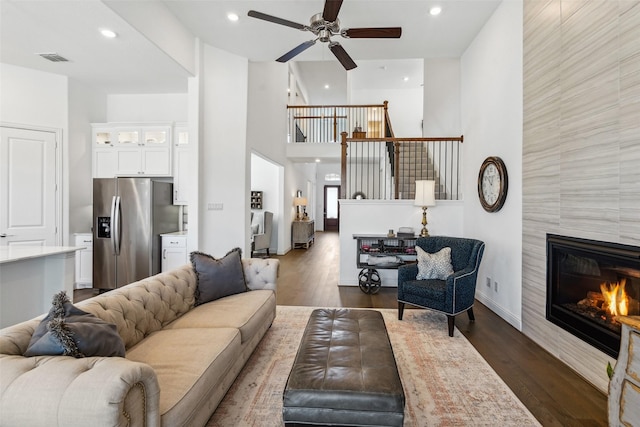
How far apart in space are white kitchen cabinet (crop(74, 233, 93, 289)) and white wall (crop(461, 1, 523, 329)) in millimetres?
5774

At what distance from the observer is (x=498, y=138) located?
3.82 m

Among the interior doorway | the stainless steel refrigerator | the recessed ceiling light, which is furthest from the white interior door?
the interior doorway

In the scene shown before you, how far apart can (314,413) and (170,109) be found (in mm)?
5473

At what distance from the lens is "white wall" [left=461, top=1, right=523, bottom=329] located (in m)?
3.39

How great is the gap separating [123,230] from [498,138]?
530 cm

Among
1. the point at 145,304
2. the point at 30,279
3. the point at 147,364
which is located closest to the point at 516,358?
the point at 147,364

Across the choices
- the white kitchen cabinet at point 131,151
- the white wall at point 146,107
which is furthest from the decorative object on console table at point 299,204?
the white kitchen cabinet at point 131,151

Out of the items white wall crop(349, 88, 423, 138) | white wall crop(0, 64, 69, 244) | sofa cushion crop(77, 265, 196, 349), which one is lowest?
sofa cushion crop(77, 265, 196, 349)

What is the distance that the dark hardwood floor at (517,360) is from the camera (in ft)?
6.60

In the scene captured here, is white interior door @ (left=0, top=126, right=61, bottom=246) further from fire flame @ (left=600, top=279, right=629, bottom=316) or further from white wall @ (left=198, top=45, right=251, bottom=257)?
fire flame @ (left=600, top=279, right=629, bottom=316)

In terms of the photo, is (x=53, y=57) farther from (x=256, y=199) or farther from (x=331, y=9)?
(x=256, y=199)

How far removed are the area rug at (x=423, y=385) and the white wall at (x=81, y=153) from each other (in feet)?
12.7

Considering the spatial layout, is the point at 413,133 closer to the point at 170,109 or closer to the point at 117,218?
the point at 170,109

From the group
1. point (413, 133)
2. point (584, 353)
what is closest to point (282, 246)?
point (413, 133)
